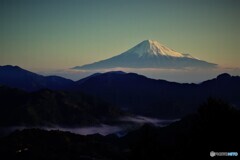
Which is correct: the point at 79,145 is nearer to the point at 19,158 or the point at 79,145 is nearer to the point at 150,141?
the point at 19,158

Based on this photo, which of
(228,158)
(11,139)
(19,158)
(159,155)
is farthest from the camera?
(11,139)

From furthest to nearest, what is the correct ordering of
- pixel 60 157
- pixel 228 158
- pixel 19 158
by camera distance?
pixel 60 157 → pixel 19 158 → pixel 228 158

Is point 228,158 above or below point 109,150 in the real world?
above

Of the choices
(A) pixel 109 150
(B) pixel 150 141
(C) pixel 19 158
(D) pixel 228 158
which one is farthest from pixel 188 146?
(A) pixel 109 150

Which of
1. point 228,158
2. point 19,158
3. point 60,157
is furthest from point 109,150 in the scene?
point 228,158

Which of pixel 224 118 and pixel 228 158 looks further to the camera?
pixel 224 118

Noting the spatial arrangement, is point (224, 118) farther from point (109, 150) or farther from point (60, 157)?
point (109, 150)

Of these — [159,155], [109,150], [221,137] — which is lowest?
[109,150]
